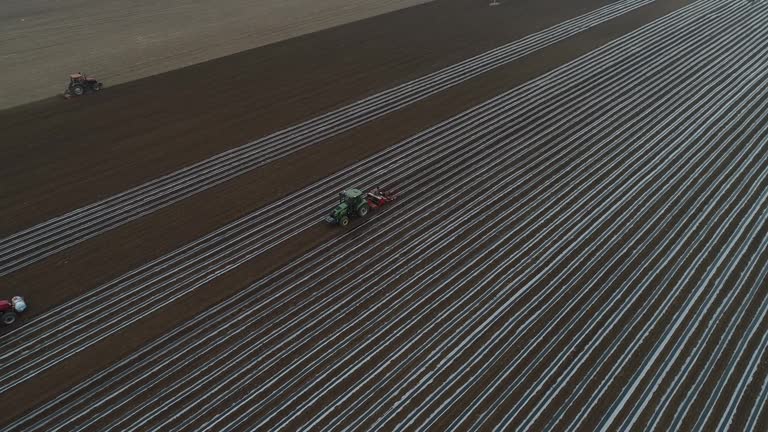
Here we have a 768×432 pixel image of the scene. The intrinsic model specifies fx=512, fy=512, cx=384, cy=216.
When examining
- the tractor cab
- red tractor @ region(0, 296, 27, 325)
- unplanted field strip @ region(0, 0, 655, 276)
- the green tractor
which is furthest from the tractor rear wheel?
the tractor cab

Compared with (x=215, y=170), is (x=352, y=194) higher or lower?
lower

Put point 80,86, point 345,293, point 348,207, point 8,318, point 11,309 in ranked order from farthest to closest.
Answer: point 80,86 < point 348,207 < point 345,293 < point 11,309 < point 8,318

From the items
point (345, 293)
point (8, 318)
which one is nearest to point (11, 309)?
point (8, 318)

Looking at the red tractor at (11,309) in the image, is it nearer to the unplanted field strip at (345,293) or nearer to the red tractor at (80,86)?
the unplanted field strip at (345,293)

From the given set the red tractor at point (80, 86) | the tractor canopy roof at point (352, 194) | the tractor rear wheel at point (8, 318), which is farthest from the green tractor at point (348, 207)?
the red tractor at point (80, 86)

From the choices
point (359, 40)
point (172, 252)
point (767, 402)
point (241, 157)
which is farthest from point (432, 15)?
point (767, 402)

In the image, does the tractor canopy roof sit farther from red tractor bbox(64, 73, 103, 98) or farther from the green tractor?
red tractor bbox(64, 73, 103, 98)

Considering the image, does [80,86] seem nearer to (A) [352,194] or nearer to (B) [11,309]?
(B) [11,309]
